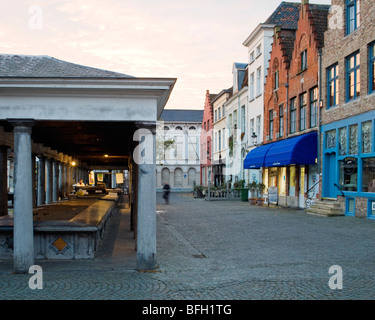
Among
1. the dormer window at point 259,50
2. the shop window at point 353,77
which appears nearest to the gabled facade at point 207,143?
the dormer window at point 259,50

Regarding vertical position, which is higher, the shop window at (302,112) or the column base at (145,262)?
the shop window at (302,112)

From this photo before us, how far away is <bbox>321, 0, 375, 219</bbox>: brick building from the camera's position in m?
17.4

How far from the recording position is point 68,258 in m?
9.26

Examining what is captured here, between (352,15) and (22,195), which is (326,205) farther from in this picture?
(22,195)

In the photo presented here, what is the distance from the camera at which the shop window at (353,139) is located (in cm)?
1836

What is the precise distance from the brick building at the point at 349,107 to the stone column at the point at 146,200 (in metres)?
11.5

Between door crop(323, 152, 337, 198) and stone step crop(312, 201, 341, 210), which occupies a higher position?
door crop(323, 152, 337, 198)

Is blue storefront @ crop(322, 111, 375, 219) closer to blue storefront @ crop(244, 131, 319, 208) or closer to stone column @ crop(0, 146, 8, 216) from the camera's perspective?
blue storefront @ crop(244, 131, 319, 208)

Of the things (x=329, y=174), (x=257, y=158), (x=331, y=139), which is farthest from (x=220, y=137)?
(x=331, y=139)

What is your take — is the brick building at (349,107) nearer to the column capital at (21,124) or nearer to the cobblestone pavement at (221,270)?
the cobblestone pavement at (221,270)

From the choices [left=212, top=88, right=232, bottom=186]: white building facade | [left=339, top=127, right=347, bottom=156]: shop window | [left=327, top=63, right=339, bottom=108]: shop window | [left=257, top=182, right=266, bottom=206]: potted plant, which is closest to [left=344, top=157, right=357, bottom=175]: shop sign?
[left=339, top=127, right=347, bottom=156]: shop window

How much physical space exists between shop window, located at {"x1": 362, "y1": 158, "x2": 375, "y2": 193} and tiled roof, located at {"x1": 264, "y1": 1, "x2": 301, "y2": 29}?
14.5m

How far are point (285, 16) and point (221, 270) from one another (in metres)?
25.7

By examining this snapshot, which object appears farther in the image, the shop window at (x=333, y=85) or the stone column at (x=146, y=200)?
the shop window at (x=333, y=85)
